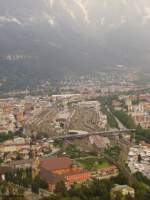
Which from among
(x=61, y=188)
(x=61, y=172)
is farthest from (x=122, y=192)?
(x=61, y=172)

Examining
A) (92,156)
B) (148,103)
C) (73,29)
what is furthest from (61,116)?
(73,29)

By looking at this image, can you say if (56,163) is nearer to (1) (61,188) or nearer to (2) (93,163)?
(2) (93,163)

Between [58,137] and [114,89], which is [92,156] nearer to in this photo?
[58,137]

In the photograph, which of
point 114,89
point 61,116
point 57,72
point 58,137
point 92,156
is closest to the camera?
point 92,156

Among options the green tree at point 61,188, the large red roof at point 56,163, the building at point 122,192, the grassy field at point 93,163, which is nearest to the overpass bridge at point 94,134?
the grassy field at point 93,163

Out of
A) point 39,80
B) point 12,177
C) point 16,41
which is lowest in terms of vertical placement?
point 12,177

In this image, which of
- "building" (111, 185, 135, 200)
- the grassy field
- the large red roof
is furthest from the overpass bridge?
"building" (111, 185, 135, 200)

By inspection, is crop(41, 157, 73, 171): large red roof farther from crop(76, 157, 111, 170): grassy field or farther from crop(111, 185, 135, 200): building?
crop(111, 185, 135, 200): building

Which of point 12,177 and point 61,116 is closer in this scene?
point 12,177
